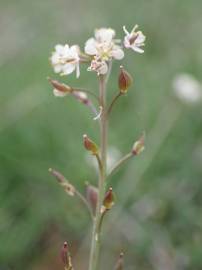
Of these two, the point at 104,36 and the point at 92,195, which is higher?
the point at 104,36

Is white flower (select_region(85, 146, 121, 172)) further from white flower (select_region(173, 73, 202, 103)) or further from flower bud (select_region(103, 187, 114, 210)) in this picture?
flower bud (select_region(103, 187, 114, 210))

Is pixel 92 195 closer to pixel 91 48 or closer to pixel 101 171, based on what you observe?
pixel 101 171

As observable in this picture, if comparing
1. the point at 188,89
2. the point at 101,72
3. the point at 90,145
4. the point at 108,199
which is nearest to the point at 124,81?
the point at 101,72

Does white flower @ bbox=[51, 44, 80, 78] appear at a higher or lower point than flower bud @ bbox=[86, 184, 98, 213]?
higher

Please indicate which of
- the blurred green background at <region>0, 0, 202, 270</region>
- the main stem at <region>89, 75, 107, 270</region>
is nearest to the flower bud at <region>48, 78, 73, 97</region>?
the main stem at <region>89, 75, 107, 270</region>

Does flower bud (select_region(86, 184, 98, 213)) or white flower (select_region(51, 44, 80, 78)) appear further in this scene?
flower bud (select_region(86, 184, 98, 213))

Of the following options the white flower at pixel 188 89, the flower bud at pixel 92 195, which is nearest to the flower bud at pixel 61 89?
the flower bud at pixel 92 195

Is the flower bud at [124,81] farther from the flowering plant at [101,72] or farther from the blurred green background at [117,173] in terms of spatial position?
the blurred green background at [117,173]
